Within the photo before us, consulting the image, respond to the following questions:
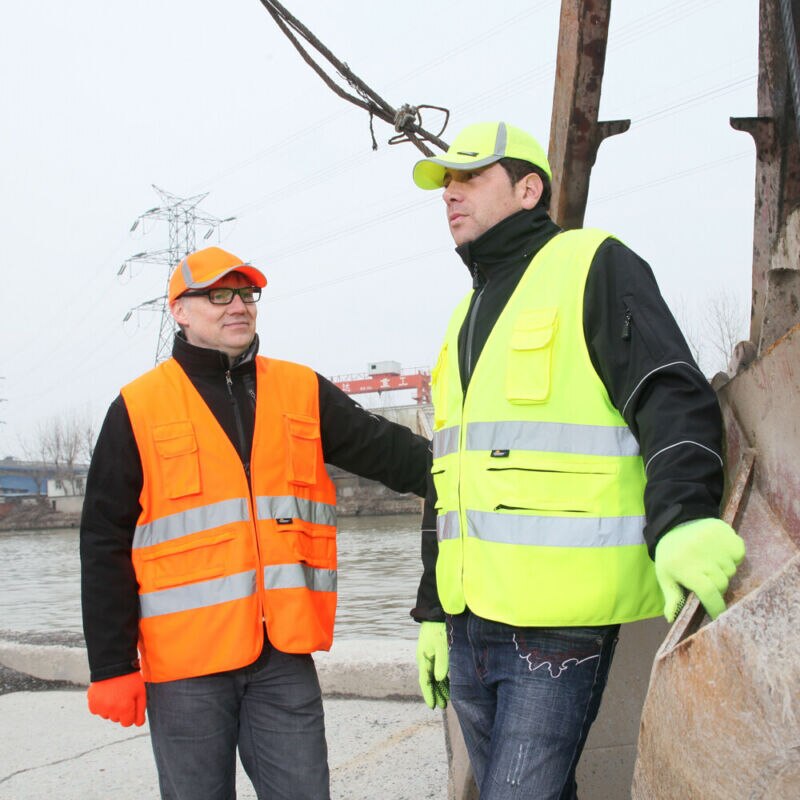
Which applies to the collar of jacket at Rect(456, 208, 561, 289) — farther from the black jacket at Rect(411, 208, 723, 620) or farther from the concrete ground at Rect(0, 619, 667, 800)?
the concrete ground at Rect(0, 619, 667, 800)

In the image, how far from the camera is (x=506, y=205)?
8.47ft

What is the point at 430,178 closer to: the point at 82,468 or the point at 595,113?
the point at 595,113

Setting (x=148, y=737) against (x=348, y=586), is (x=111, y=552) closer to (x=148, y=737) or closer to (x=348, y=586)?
(x=148, y=737)

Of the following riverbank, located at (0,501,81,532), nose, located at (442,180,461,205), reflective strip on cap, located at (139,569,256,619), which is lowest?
riverbank, located at (0,501,81,532)

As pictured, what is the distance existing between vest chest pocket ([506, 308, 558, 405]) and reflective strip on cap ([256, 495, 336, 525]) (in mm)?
1038

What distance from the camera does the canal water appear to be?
12.3 m

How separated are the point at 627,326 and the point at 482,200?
0.62 m

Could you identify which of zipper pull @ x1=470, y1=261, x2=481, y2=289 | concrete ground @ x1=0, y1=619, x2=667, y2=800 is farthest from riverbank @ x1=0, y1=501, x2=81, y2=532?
zipper pull @ x1=470, y1=261, x2=481, y2=289

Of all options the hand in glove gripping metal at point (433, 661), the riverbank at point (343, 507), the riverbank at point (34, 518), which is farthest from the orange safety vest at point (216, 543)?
the riverbank at point (34, 518)

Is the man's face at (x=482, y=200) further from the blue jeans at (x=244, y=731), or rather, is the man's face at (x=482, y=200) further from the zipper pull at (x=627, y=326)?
the blue jeans at (x=244, y=731)

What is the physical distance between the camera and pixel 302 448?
324 cm

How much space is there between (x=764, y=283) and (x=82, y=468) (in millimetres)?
103897

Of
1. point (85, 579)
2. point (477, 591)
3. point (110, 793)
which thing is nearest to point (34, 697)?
point (110, 793)

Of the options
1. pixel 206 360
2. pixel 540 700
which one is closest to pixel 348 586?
pixel 206 360
